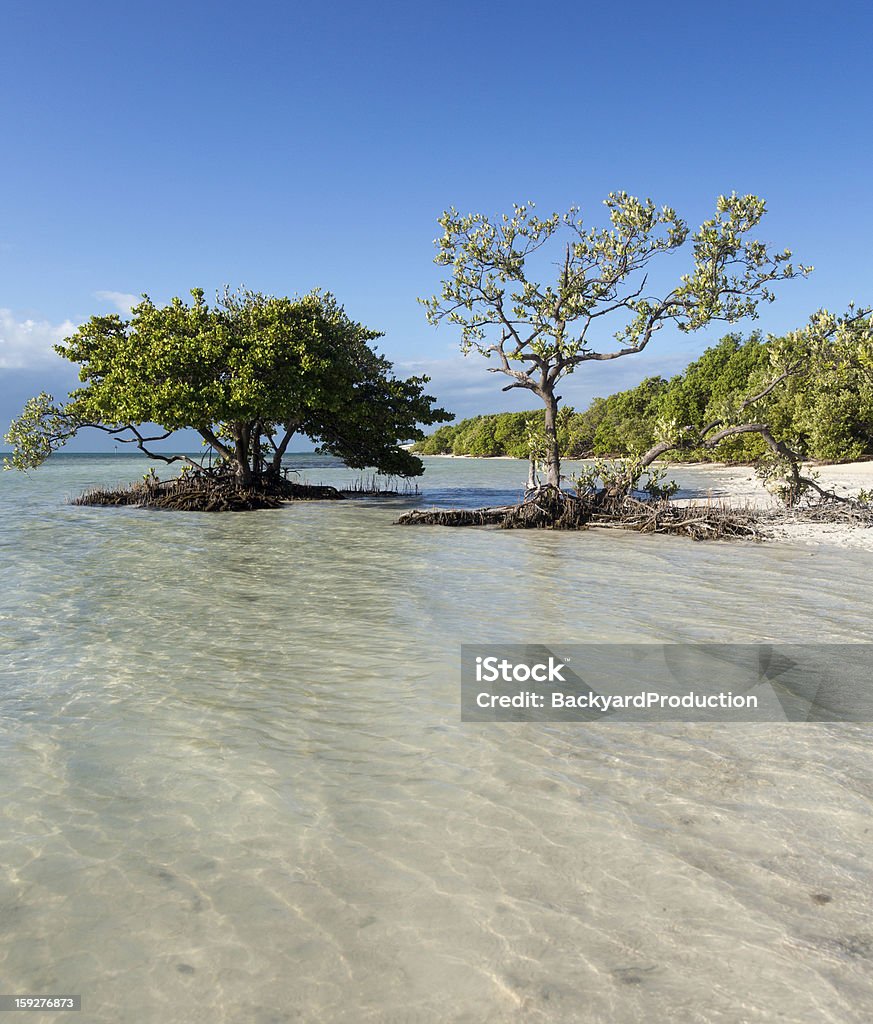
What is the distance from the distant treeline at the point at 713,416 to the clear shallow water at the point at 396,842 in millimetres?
14026

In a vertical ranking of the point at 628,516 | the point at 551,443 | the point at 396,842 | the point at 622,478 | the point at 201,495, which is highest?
the point at 551,443

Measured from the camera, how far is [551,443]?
21.2m

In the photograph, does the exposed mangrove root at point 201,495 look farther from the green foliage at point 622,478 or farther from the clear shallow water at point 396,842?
the clear shallow water at point 396,842

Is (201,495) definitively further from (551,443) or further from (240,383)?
(551,443)

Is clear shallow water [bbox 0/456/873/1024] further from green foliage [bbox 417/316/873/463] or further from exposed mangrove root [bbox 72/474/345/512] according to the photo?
exposed mangrove root [bbox 72/474/345/512]

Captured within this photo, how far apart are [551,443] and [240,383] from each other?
1107cm

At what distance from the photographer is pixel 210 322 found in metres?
25.9

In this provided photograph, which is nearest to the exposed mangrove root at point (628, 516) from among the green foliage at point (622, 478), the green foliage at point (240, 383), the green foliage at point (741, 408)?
the green foliage at point (622, 478)

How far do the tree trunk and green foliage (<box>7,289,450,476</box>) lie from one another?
8.70m

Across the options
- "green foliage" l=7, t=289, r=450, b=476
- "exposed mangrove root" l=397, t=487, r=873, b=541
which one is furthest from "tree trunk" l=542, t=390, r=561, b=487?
"green foliage" l=7, t=289, r=450, b=476

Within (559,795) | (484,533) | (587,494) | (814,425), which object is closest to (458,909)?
(559,795)

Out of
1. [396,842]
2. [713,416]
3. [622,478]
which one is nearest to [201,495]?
[622,478]

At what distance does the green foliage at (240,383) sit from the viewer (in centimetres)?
2405

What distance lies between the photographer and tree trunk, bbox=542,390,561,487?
2111cm
